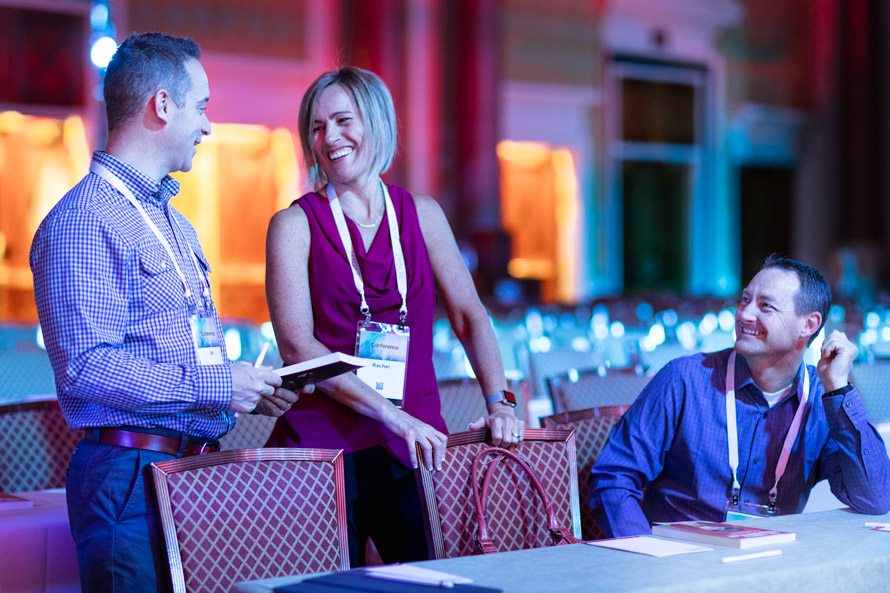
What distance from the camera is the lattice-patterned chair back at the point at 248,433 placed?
327cm

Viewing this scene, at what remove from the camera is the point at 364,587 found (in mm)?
1582

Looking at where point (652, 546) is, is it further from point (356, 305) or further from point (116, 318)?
point (116, 318)

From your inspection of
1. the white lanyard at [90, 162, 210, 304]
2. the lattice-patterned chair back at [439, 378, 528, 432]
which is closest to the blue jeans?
the white lanyard at [90, 162, 210, 304]

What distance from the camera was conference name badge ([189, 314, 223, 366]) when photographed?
2.05 metres

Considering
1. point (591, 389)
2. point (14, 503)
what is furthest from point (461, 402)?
point (14, 503)

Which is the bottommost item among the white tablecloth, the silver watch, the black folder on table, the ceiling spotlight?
the white tablecloth

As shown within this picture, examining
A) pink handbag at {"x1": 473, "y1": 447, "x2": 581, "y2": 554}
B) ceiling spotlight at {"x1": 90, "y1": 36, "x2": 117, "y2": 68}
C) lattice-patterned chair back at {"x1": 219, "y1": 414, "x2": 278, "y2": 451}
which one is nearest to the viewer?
pink handbag at {"x1": 473, "y1": 447, "x2": 581, "y2": 554}

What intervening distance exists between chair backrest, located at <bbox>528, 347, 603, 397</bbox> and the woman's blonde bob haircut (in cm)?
267

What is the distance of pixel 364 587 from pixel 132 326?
70cm

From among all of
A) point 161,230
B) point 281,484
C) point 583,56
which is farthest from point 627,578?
point 583,56

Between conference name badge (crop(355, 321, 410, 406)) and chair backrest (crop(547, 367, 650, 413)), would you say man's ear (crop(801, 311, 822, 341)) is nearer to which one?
conference name badge (crop(355, 321, 410, 406))

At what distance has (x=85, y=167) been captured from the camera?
961 cm

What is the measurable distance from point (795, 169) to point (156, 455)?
1460 centimetres

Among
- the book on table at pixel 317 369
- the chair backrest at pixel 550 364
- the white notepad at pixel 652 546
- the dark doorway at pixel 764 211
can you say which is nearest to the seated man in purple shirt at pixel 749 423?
the white notepad at pixel 652 546
